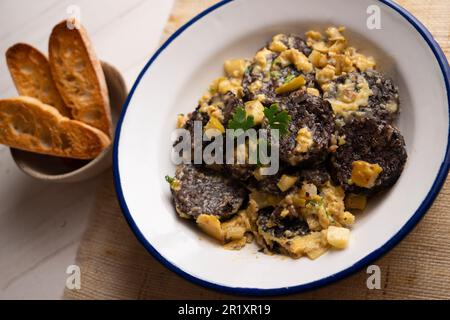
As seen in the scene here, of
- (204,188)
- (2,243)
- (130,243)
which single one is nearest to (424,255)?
(204,188)

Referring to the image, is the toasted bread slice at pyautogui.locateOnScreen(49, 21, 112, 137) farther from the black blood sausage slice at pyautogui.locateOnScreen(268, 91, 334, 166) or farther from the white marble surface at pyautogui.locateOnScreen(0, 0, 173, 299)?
the black blood sausage slice at pyautogui.locateOnScreen(268, 91, 334, 166)

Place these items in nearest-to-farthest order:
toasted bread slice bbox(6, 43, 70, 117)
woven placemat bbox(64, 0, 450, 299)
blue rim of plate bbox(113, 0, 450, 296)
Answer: blue rim of plate bbox(113, 0, 450, 296), woven placemat bbox(64, 0, 450, 299), toasted bread slice bbox(6, 43, 70, 117)

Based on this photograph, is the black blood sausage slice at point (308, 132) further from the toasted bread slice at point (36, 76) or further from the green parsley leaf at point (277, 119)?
the toasted bread slice at point (36, 76)

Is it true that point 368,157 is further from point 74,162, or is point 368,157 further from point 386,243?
point 74,162

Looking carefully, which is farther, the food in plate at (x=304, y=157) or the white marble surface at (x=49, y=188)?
the white marble surface at (x=49, y=188)

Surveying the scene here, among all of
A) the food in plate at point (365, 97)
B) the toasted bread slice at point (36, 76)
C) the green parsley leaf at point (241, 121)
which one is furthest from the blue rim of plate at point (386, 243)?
the toasted bread slice at point (36, 76)

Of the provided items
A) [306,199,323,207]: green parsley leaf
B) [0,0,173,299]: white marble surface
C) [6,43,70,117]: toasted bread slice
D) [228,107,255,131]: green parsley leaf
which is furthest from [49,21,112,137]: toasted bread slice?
[306,199,323,207]: green parsley leaf
